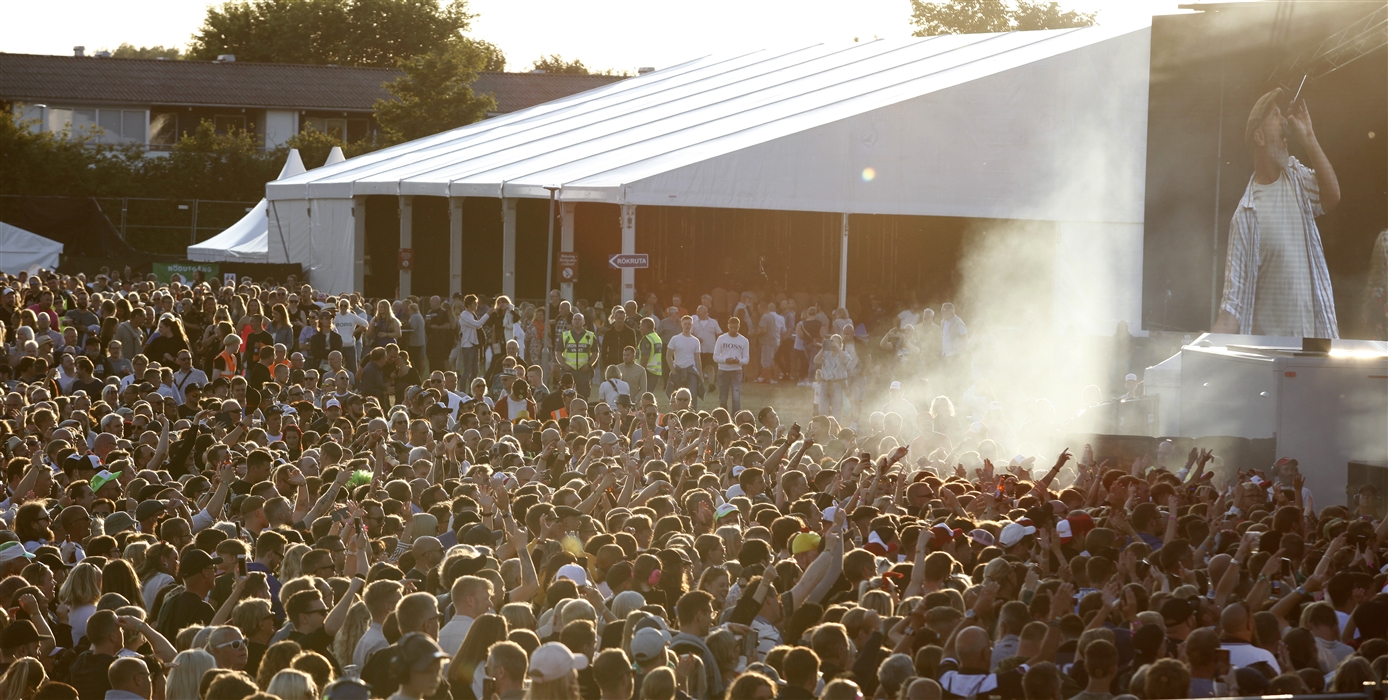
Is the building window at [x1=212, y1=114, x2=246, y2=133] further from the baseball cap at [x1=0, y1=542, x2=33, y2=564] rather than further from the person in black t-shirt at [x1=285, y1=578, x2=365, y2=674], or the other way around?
the person in black t-shirt at [x1=285, y1=578, x2=365, y2=674]

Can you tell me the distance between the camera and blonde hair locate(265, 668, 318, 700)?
5.05 m

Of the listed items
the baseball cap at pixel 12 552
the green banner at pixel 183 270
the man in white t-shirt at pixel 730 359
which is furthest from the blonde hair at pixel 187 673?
the green banner at pixel 183 270

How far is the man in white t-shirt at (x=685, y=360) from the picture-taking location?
60.0 ft

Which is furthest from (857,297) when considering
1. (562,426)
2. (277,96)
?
(277,96)

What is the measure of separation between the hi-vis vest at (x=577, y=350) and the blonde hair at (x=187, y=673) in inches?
490

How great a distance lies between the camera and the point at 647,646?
5660 millimetres

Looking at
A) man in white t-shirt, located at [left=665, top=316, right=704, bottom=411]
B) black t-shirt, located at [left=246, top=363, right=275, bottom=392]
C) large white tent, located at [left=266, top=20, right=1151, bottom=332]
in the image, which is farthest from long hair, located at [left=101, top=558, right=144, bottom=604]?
large white tent, located at [left=266, top=20, right=1151, bottom=332]

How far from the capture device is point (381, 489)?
9227 mm

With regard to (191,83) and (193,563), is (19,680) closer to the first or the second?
(193,563)

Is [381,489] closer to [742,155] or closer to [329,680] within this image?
[329,680]

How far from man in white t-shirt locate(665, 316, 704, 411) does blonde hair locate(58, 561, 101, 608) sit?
460 inches

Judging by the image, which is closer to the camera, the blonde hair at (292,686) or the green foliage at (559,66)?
the blonde hair at (292,686)

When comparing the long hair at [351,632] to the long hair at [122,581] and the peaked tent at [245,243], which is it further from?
the peaked tent at [245,243]

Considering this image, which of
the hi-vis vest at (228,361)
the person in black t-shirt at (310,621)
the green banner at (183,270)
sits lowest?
the person in black t-shirt at (310,621)
